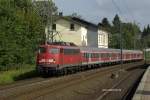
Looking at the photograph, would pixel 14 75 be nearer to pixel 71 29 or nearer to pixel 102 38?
pixel 71 29

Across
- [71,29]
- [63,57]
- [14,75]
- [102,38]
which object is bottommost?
[14,75]

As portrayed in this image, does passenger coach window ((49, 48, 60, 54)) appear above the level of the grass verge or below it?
above

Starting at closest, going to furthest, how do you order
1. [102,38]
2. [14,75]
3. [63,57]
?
[14,75] < [63,57] < [102,38]

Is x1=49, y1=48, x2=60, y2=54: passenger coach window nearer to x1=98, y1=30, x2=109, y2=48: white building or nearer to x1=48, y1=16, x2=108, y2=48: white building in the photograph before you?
x1=48, y1=16, x2=108, y2=48: white building

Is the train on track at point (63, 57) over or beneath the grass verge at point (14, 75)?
over

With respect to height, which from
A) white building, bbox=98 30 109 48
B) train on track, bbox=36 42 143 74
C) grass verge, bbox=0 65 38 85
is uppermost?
white building, bbox=98 30 109 48

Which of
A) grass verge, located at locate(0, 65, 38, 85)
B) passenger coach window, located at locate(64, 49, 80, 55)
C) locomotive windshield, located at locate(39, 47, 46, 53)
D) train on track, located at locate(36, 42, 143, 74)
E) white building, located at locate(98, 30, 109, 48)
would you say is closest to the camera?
grass verge, located at locate(0, 65, 38, 85)

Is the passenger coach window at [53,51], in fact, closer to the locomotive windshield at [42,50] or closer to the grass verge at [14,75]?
the locomotive windshield at [42,50]

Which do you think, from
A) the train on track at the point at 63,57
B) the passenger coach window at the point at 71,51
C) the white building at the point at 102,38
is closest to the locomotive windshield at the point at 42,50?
the train on track at the point at 63,57

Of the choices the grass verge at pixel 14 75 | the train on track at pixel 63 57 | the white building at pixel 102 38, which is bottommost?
the grass verge at pixel 14 75

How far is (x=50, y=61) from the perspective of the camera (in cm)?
4084

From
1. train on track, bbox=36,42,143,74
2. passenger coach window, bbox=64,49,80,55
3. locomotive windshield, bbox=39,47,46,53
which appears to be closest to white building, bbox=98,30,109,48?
train on track, bbox=36,42,143,74

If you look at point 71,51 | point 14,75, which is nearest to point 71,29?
point 71,51

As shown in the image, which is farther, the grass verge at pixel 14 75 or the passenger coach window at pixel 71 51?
the passenger coach window at pixel 71 51
